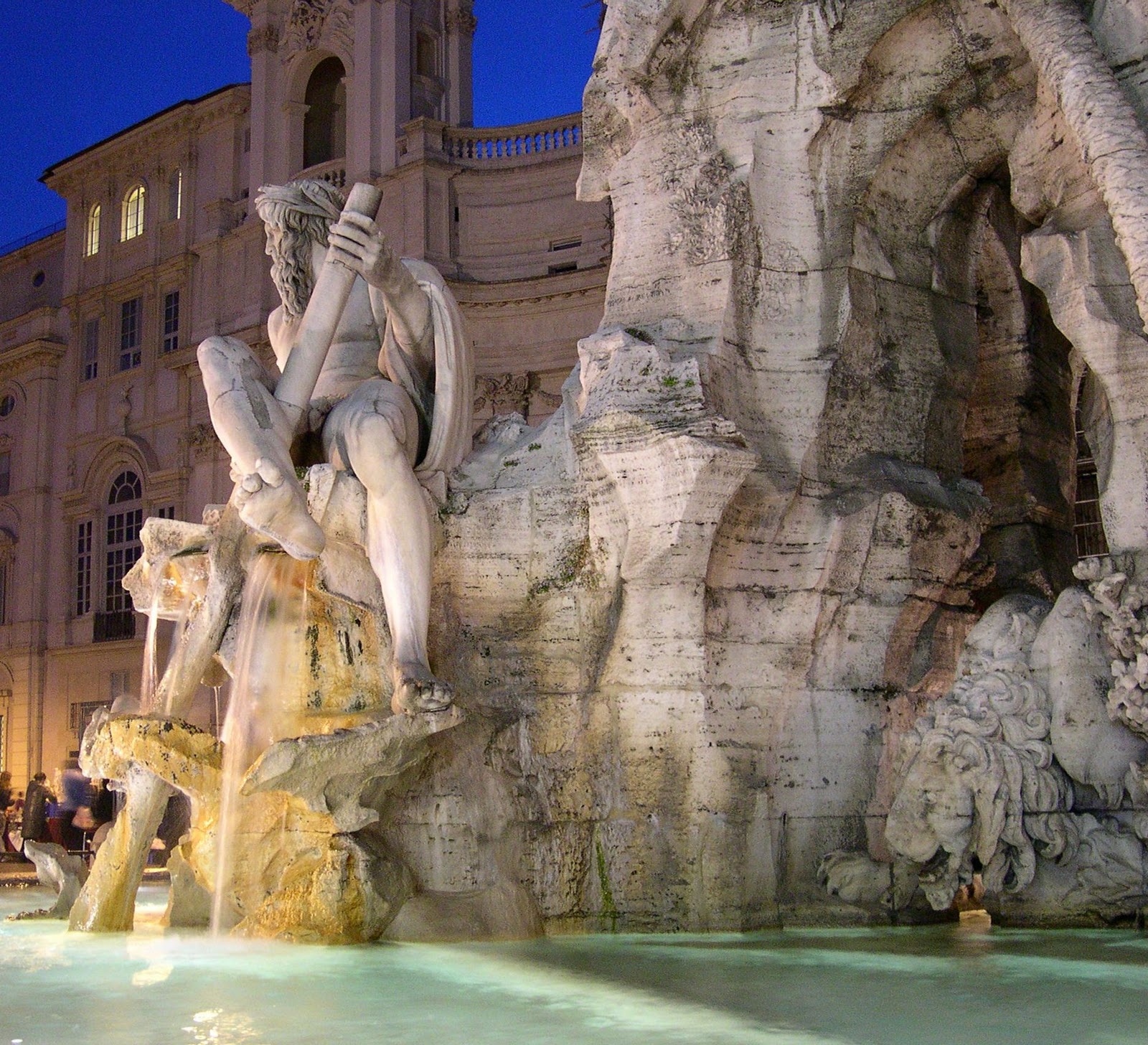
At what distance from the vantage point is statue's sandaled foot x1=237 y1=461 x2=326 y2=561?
17.9 feet

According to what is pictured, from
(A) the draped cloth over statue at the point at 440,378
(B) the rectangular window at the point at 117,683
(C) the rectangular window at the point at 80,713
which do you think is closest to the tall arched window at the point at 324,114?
(B) the rectangular window at the point at 117,683

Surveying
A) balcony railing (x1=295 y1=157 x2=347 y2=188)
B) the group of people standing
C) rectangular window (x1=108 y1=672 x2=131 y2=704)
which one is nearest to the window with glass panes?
rectangular window (x1=108 y1=672 x2=131 y2=704)

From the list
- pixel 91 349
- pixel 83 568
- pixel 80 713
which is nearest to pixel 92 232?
pixel 91 349

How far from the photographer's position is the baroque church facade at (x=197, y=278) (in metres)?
22.9

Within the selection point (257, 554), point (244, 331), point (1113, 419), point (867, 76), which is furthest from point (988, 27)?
point (244, 331)

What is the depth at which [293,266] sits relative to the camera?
638cm

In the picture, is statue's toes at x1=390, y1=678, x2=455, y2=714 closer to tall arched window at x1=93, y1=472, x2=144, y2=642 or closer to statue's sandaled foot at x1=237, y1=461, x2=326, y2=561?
statue's sandaled foot at x1=237, y1=461, x2=326, y2=561

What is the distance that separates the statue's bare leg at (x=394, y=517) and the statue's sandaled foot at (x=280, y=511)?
27 cm

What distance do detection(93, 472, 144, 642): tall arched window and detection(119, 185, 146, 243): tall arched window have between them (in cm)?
500

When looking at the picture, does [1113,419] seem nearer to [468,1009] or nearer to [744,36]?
[744,36]

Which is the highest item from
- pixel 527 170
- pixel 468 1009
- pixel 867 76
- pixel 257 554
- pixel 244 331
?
pixel 527 170

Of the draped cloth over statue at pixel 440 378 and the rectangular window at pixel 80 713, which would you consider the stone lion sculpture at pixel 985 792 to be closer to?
the draped cloth over statue at pixel 440 378

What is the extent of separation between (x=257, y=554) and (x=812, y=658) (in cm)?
230

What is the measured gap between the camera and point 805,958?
4652 millimetres
